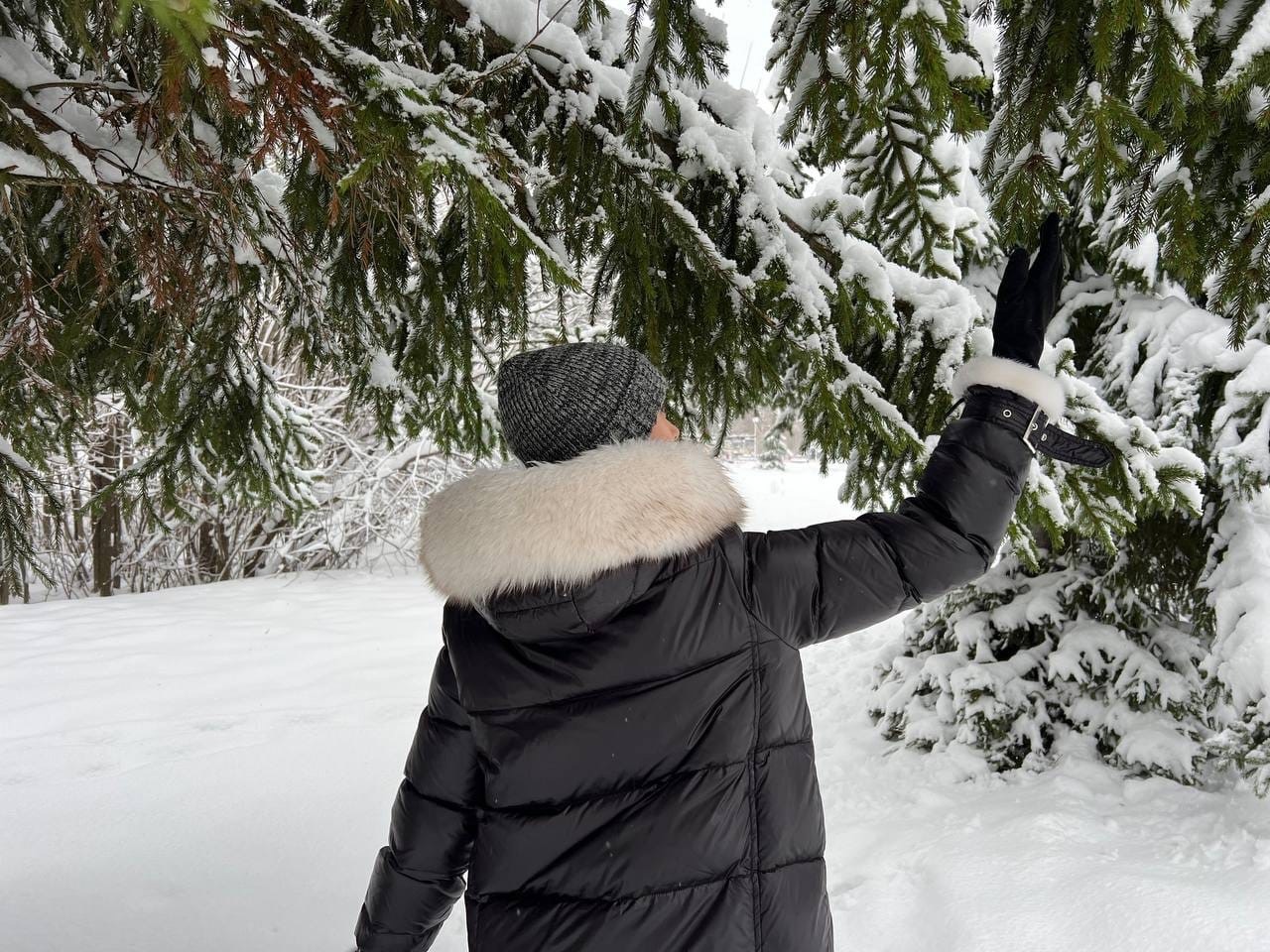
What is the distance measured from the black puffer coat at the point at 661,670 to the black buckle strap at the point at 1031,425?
0.01m

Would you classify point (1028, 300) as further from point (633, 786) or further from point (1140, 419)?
point (1140, 419)

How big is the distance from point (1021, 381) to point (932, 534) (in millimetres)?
327

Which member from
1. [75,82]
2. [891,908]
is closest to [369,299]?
[75,82]

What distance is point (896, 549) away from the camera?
1.32m

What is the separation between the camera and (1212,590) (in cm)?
374

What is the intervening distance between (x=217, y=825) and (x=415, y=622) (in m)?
4.38

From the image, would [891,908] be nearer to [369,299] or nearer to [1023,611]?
[1023,611]

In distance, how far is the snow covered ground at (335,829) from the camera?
2920mm

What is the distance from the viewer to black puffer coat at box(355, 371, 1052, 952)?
1238 millimetres

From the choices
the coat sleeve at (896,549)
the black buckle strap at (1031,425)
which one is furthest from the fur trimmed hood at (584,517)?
the black buckle strap at (1031,425)

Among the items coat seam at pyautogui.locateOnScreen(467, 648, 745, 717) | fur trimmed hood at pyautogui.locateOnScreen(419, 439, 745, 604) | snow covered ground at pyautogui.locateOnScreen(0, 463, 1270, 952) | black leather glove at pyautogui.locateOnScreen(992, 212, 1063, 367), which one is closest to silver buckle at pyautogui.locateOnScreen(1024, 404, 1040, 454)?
black leather glove at pyautogui.locateOnScreen(992, 212, 1063, 367)

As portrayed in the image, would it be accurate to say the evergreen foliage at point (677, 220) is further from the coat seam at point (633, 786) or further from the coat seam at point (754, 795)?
the coat seam at point (633, 786)

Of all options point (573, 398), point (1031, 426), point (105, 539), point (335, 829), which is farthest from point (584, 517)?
point (105, 539)

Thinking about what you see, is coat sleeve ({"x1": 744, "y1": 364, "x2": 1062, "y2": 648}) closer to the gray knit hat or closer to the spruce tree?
the gray knit hat
